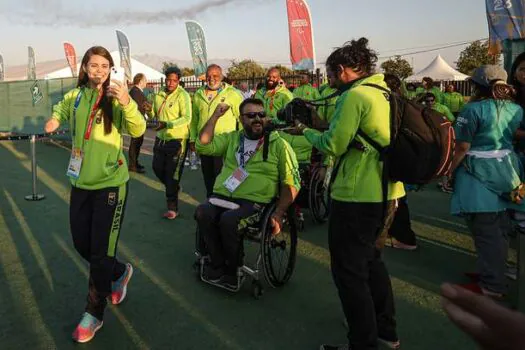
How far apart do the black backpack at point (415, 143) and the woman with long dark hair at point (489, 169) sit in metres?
1.18

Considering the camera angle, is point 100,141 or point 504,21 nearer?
point 100,141

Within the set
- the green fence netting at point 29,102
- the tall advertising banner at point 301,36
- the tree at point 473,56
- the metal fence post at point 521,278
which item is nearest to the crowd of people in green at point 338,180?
the metal fence post at point 521,278

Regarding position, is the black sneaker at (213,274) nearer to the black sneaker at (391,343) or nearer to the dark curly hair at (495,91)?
the black sneaker at (391,343)

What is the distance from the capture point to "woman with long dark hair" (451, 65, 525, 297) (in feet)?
10.8

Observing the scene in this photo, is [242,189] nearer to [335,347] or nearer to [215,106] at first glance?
[335,347]

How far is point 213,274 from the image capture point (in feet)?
11.4

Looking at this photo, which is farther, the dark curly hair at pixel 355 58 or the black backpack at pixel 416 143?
the dark curly hair at pixel 355 58

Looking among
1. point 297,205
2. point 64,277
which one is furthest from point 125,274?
point 297,205

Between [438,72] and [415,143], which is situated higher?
[438,72]

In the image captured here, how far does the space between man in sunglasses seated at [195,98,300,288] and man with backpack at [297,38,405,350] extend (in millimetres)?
955

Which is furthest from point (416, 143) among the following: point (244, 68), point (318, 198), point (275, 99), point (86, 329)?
point (244, 68)

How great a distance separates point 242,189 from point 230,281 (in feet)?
2.27

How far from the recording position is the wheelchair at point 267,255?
335cm

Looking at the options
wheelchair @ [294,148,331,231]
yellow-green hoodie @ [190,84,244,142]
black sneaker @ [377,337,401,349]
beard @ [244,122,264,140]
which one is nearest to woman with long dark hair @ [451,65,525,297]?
black sneaker @ [377,337,401,349]
